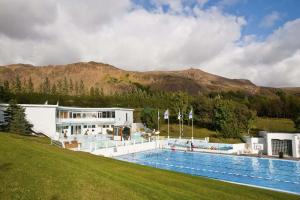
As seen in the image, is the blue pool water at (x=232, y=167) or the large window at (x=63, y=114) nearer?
the blue pool water at (x=232, y=167)

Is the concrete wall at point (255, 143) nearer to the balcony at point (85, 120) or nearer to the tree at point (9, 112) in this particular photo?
the balcony at point (85, 120)

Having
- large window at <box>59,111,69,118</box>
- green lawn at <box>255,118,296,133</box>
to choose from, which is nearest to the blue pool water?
large window at <box>59,111,69,118</box>

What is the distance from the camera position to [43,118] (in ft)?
128

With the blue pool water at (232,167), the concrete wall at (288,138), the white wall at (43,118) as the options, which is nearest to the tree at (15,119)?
the white wall at (43,118)

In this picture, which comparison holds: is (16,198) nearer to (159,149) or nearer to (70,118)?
(159,149)

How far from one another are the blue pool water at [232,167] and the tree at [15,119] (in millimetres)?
12817

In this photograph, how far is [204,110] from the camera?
62.0 meters

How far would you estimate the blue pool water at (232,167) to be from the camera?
23188 mm

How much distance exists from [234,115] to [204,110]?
11882 millimetres

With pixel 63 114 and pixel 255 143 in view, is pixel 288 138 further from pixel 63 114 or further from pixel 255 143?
pixel 63 114

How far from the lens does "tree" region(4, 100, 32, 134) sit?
32703 mm

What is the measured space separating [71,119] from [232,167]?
28.2 m

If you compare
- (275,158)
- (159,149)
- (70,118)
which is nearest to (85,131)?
(70,118)

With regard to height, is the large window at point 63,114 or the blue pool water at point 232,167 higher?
the large window at point 63,114
